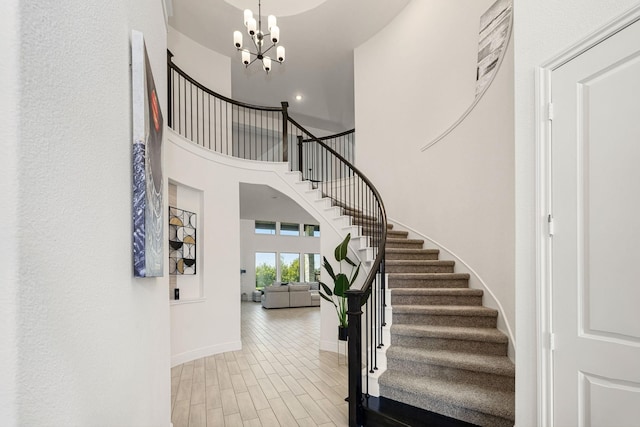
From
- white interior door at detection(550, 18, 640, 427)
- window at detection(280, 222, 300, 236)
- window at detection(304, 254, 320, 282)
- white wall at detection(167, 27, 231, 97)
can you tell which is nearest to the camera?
white interior door at detection(550, 18, 640, 427)

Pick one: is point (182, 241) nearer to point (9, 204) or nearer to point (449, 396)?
point (449, 396)

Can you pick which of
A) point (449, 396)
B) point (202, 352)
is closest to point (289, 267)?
point (202, 352)

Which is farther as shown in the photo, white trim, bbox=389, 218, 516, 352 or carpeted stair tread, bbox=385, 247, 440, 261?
carpeted stair tread, bbox=385, 247, 440, 261

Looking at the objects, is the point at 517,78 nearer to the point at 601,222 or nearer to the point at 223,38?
the point at 601,222

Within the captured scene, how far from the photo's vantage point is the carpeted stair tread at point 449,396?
2.50m

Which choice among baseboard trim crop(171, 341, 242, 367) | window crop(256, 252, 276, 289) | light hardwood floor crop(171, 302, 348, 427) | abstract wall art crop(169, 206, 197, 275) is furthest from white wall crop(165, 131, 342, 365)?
window crop(256, 252, 276, 289)

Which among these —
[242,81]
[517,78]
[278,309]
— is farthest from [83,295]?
[278,309]

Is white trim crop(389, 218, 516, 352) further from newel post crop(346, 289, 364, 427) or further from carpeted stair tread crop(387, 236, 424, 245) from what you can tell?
newel post crop(346, 289, 364, 427)

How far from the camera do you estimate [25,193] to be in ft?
1.93

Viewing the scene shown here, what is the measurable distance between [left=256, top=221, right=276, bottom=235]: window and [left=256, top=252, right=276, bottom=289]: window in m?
0.81

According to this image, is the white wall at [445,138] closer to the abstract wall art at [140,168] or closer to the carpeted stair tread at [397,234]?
the carpeted stair tread at [397,234]

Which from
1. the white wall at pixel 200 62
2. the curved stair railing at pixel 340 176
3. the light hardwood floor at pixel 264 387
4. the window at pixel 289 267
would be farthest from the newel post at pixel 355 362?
the window at pixel 289 267

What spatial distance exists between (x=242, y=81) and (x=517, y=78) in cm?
719

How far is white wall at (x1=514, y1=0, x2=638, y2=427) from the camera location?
1.94 m
